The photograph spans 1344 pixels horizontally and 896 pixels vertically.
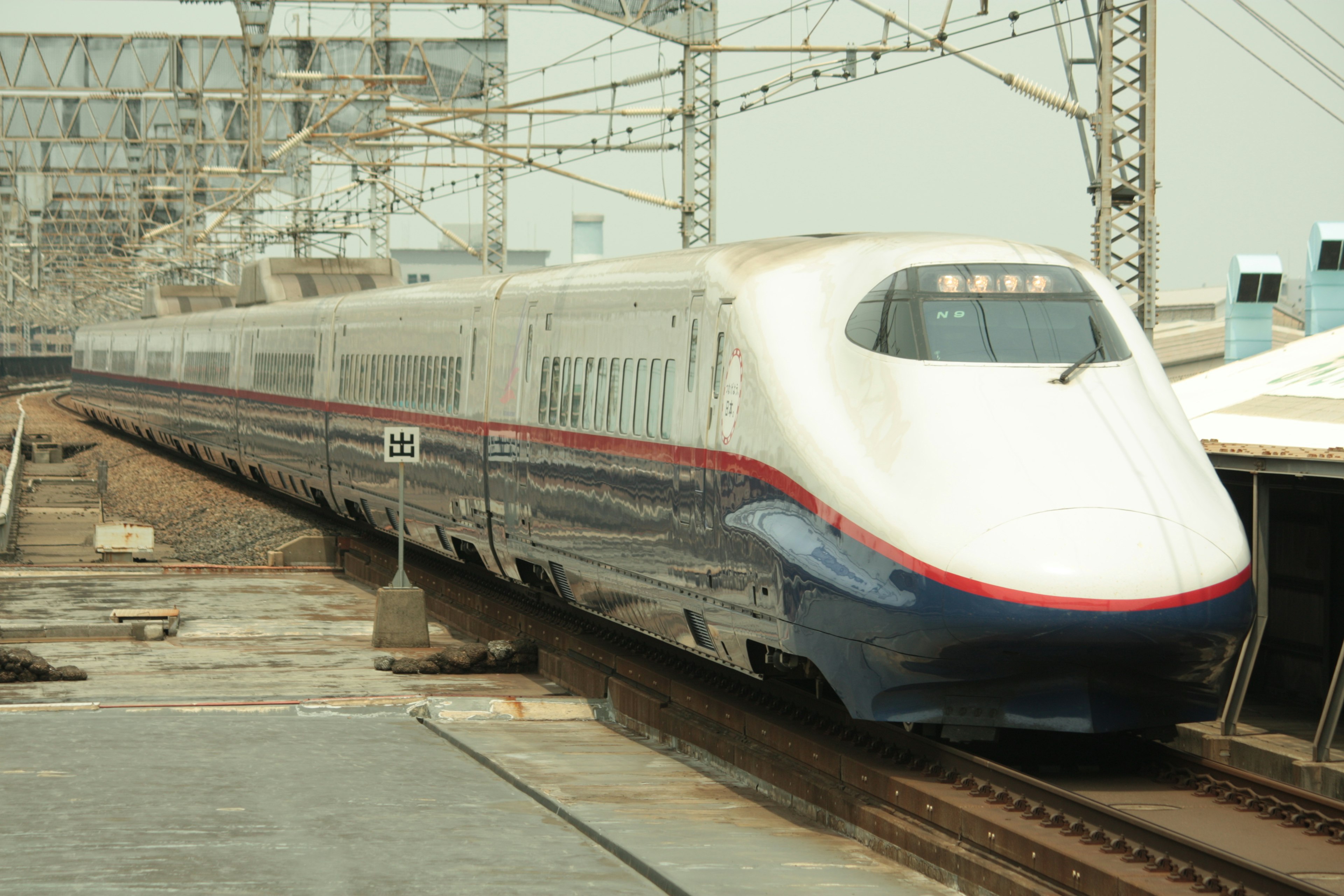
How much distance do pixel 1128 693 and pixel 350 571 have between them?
17.6 meters

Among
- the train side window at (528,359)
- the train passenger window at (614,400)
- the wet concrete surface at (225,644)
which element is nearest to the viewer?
the train passenger window at (614,400)

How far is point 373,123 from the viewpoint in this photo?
36531 millimetres

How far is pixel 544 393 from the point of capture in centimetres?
1653

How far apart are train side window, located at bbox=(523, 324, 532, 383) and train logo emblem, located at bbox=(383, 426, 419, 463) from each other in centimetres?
259

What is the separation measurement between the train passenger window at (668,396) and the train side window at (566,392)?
2446 millimetres

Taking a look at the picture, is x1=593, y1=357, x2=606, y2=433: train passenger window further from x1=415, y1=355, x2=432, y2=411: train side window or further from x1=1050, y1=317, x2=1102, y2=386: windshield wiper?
x1=415, y1=355, x2=432, y2=411: train side window

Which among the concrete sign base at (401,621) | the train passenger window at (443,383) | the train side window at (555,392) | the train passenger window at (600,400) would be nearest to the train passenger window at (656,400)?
the train passenger window at (600,400)

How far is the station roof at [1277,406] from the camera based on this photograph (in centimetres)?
1173

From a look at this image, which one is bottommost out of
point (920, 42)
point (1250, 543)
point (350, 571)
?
point (350, 571)

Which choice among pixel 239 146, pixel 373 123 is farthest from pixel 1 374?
pixel 373 123

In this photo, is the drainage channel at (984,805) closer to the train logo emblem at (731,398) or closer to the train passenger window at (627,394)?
the train logo emblem at (731,398)

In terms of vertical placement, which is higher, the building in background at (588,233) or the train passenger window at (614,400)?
the building in background at (588,233)

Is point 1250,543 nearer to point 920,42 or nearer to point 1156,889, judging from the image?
point 1156,889

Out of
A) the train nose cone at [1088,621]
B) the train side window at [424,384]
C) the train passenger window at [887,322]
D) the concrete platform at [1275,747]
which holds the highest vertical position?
the train passenger window at [887,322]
